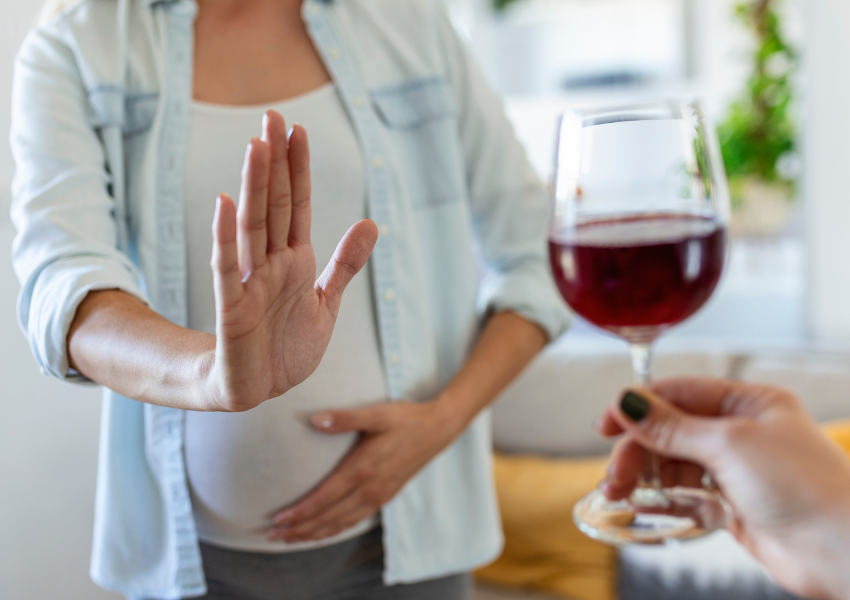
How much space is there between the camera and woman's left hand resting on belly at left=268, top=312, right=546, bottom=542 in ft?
1.32

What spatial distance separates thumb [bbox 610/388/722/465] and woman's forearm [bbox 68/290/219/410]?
258 millimetres

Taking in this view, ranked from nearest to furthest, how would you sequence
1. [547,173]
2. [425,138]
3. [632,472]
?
[632,472] → [425,138] → [547,173]

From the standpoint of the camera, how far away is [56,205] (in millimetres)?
306

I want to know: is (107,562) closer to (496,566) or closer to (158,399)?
(158,399)

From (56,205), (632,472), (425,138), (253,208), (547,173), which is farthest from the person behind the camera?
(547,173)

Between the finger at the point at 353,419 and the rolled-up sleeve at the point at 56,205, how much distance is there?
109 mm

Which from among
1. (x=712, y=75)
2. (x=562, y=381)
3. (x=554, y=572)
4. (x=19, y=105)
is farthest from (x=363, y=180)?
(x=712, y=75)

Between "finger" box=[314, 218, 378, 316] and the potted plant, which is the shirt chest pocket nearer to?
"finger" box=[314, 218, 378, 316]

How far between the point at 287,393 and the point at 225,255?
0.17 m

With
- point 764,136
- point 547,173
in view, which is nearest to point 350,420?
point 547,173

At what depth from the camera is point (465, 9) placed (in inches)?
107

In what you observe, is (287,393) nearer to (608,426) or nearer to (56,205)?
(56,205)

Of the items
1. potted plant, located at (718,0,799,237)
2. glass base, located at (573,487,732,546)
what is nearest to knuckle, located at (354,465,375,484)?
glass base, located at (573,487,732,546)

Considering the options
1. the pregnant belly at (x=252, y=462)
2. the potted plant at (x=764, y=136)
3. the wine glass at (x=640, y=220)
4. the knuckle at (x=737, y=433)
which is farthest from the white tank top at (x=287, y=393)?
the potted plant at (x=764, y=136)
